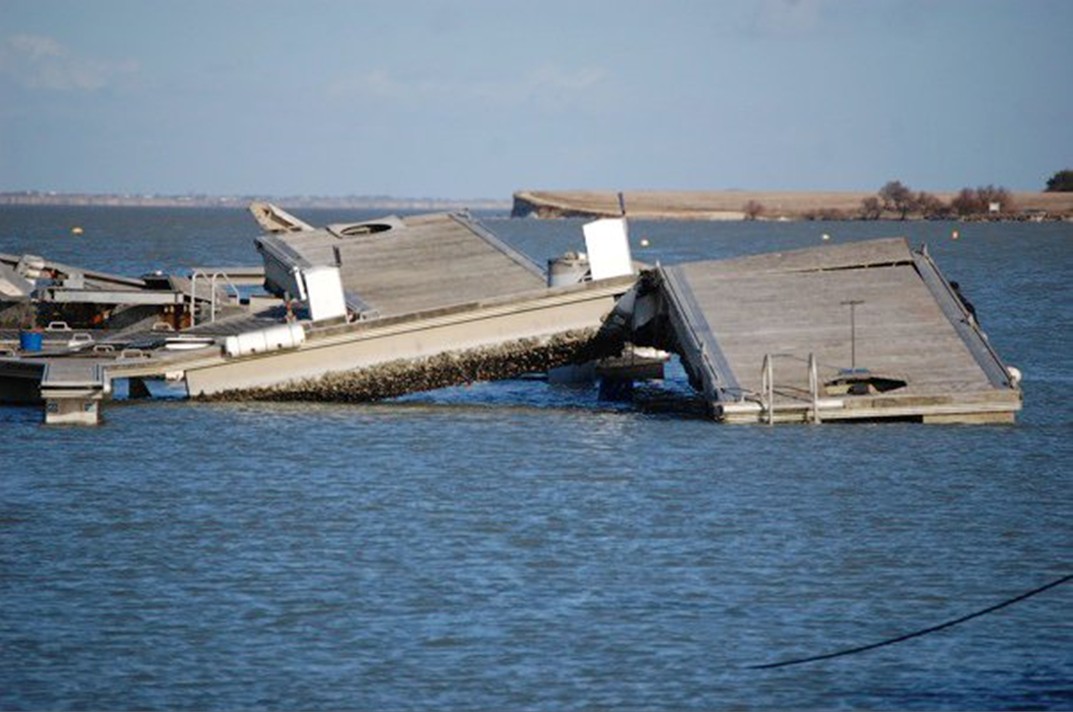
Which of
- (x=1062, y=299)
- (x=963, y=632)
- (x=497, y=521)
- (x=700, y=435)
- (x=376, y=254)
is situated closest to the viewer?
(x=963, y=632)

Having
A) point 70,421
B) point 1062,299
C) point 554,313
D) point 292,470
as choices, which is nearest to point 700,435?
point 554,313

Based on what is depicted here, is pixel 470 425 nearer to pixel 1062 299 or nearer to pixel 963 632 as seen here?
pixel 963 632

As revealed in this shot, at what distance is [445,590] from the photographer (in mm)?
24047

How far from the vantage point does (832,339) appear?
125 ft

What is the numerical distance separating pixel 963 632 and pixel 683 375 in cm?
2970

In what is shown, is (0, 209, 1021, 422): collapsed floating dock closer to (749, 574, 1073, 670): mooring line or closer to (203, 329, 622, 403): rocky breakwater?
(203, 329, 622, 403): rocky breakwater

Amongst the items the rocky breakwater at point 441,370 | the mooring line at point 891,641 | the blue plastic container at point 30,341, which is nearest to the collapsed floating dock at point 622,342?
the rocky breakwater at point 441,370

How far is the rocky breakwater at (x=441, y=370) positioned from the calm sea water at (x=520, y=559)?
0.46 m

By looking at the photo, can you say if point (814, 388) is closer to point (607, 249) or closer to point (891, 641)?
point (607, 249)

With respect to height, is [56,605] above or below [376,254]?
below

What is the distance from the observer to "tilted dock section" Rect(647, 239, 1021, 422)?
36.2 m

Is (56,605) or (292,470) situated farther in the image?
(292,470)

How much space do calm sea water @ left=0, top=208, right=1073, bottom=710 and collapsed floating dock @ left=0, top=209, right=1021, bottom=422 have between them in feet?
2.05

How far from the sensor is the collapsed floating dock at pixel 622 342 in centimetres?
3666
